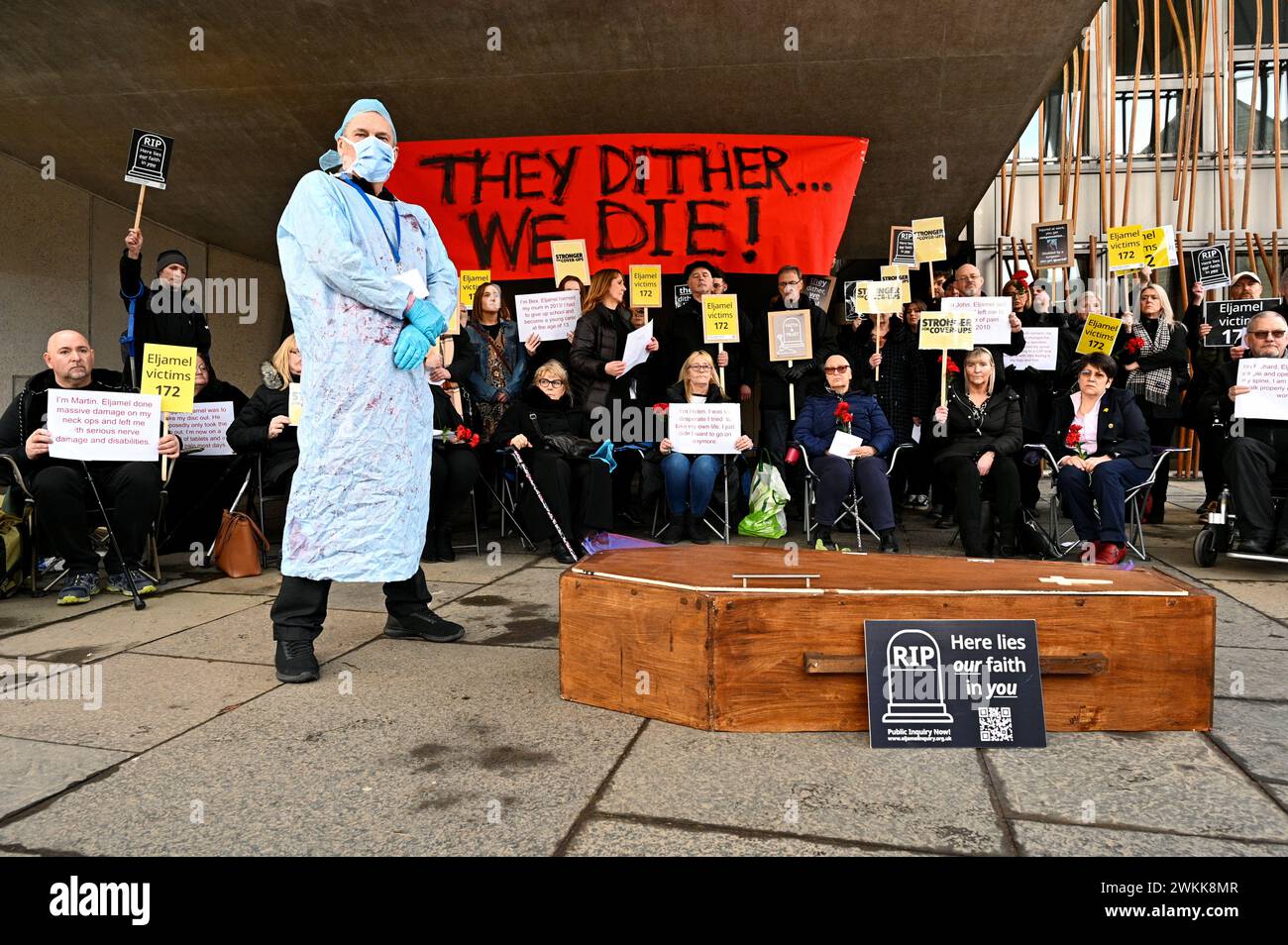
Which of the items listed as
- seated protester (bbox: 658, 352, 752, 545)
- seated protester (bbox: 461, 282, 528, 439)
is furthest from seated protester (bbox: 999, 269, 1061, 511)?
seated protester (bbox: 461, 282, 528, 439)

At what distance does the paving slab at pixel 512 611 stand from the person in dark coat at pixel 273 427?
5.33 feet

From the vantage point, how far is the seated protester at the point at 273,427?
564 centimetres

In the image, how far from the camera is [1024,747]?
258 centimetres

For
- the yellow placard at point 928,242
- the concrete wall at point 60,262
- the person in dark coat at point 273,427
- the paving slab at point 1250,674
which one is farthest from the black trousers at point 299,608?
the concrete wall at point 60,262

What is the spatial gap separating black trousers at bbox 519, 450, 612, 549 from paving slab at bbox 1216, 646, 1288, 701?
3698mm

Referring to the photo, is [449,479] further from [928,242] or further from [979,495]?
[928,242]

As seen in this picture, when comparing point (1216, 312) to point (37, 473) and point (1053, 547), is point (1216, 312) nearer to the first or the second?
point (1053, 547)

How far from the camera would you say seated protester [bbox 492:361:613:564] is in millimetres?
6125

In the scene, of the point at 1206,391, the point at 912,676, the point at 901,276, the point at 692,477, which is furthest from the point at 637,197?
the point at 912,676

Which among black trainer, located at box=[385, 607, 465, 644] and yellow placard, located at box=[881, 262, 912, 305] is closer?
black trainer, located at box=[385, 607, 465, 644]

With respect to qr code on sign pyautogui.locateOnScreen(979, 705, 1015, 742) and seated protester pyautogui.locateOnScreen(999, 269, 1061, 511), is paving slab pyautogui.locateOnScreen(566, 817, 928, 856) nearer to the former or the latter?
qr code on sign pyautogui.locateOnScreen(979, 705, 1015, 742)

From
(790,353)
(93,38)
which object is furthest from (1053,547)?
(93,38)

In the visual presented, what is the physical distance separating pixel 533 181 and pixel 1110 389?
500cm

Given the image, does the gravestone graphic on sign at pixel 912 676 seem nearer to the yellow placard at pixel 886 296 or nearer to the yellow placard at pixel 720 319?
the yellow placard at pixel 720 319
